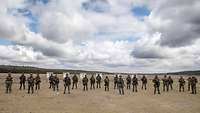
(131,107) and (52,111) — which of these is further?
(131,107)

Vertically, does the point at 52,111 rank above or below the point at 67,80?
below

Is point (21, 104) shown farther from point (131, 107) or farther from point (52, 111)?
point (131, 107)

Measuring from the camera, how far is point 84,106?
84.1 feet

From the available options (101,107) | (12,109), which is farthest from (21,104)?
(101,107)

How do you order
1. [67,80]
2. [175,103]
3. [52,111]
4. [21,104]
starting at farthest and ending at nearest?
1. [67,80]
2. [175,103]
3. [21,104]
4. [52,111]

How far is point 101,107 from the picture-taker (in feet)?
82.8

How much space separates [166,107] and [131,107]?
3138 mm

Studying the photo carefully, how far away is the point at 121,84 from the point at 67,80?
668 centimetres

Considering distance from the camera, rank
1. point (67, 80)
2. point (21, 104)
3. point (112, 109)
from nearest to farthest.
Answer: point (112, 109) < point (21, 104) < point (67, 80)

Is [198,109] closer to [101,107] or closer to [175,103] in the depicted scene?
[175,103]

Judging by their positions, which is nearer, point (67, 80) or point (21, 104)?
point (21, 104)

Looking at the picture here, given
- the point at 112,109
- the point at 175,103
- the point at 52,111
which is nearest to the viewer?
the point at 52,111

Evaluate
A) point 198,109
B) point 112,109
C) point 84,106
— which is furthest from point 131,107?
point 198,109

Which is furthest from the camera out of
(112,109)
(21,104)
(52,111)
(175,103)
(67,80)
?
(67,80)
